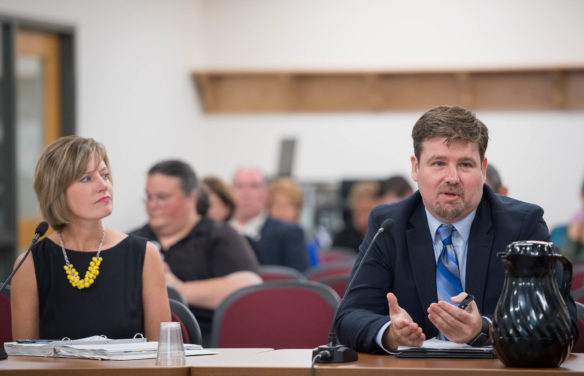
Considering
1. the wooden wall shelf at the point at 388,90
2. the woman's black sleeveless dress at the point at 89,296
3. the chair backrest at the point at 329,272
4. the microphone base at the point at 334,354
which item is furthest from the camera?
the wooden wall shelf at the point at 388,90

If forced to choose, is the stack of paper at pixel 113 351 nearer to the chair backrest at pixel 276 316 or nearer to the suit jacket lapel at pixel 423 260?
the suit jacket lapel at pixel 423 260

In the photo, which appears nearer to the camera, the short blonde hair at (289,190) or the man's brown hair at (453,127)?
the man's brown hair at (453,127)

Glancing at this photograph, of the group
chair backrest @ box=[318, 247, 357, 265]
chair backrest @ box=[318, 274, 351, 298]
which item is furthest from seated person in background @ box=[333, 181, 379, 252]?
chair backrest @ box=[318, 274, 351, 298]

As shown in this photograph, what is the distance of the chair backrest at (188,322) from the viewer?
289 centimetres

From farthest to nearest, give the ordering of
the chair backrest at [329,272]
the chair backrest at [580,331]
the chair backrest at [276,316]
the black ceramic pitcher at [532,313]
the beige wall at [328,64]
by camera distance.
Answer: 1. the beige wall at [328,64]
2. the chair backrest at [329,272]
3. the chair backrest at [276,316]
4. the chair backrest at [580,331]
5. the black ceramic pitcher at [532,313]

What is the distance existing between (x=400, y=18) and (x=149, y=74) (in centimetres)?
292

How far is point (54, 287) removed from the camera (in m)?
2.91

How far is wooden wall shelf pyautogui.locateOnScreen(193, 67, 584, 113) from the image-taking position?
9.70 meters

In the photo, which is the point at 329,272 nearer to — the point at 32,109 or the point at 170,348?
the point at 170,348

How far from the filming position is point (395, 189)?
6020mm

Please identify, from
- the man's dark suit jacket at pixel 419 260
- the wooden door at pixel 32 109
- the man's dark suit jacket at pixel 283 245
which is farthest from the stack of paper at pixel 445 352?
the wooden door at pixel 32 109

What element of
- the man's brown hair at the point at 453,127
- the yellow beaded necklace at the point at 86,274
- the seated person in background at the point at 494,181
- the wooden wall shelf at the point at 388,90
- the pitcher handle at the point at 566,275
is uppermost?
the wooden wall shelf at the point at 388,90

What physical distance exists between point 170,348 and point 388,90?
8.08m

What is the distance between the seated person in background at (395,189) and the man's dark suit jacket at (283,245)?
0.75 m
